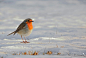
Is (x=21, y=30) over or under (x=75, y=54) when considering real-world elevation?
over

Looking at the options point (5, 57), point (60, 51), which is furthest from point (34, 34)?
point (5, 57)

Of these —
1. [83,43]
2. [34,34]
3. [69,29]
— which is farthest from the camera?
[69,29]

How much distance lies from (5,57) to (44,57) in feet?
3.21

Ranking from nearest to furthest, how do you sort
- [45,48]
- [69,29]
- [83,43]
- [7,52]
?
1. [7,52]
2. [45,48]
3. [83,43]
4. [69,29]

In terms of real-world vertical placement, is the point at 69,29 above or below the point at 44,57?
above

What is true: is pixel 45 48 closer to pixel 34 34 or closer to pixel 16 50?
pixel 16 50

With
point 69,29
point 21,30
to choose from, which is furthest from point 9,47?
point 69,29

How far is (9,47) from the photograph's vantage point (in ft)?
17.1

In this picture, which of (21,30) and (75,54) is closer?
(75,54)

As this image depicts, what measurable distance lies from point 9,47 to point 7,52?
0.52m

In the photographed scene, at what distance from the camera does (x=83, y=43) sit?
19.2ft

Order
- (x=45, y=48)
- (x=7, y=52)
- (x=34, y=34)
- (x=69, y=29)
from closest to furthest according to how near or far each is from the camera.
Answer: (x=7, y=52)
(x=45, y=48)
(x=34, y=34)
(x=69, y=29)

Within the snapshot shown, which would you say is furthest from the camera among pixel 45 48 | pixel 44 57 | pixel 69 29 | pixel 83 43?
pixel 69 29

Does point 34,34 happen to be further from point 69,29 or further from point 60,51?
point 60,51
